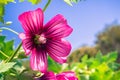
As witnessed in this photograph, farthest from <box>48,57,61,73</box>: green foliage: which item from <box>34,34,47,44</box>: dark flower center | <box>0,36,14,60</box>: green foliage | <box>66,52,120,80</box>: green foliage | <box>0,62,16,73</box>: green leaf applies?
<box>0,62,16,73</box>: green leaf

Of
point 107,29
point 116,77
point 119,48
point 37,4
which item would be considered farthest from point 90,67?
point 107,29

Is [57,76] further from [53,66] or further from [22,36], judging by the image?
[53,66]

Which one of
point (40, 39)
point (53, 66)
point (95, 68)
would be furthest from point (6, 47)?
point (95, 68)

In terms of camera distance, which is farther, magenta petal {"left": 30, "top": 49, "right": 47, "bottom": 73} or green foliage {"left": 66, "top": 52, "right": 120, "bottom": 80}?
green foliage {"left": 66, "top": 52, "right": 120, "bottom": 80}

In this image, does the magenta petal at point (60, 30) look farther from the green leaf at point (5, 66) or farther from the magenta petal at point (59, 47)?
the green leaf at point (5, 66)

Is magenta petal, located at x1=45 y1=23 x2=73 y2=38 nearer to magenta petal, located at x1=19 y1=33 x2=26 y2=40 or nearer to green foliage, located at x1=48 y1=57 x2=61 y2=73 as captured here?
magenta petal, located at x1=19 y1=33 x2=26 y2=40

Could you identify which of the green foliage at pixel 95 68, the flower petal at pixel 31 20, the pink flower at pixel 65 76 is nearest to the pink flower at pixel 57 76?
the pink flower at pixel 65 76

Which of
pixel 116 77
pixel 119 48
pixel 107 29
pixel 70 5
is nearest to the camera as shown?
pixel 70 5

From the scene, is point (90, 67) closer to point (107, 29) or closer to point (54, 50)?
point (54, 50)
